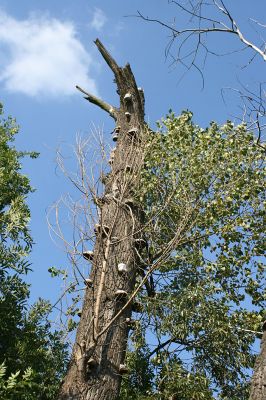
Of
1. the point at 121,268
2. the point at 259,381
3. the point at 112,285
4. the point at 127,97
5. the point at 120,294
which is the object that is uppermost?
the point at 127,97

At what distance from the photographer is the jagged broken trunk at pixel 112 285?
724cm

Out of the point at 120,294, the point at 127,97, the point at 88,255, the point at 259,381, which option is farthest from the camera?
the point at 127,97

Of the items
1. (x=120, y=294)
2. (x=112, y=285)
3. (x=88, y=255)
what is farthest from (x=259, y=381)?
(x=88, y=255)

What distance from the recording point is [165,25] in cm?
549

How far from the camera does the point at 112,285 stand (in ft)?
27.9

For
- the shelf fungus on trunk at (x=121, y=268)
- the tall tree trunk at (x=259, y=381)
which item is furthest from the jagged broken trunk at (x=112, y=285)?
the tall tree trunk at (x=259, y=381)

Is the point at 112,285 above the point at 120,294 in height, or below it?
above

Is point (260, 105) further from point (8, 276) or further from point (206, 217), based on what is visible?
point (206, 217)

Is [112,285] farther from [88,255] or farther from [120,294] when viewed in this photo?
[88,255]

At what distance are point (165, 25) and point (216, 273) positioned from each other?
6.55 m

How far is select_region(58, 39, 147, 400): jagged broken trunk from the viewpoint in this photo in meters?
7.24

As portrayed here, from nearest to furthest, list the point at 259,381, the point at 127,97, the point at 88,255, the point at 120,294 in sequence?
the point at 259,381 < the point at 120,294 < the point at 88,255 < the point at 127,97

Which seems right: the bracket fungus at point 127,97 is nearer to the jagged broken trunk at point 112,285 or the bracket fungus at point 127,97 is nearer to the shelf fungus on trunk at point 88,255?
the jagged broken trunk at point 112,285

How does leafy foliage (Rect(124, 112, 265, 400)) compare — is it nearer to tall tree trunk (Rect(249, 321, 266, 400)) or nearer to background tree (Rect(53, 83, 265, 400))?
background tree (Rect(53, 83, 265, 400))
